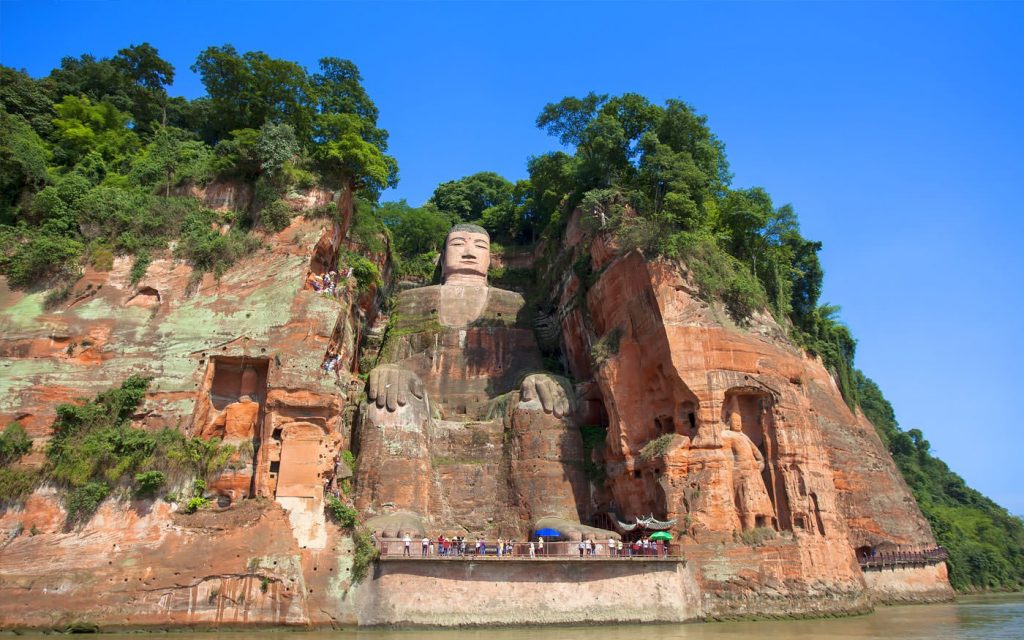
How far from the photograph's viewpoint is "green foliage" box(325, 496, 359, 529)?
2033cm

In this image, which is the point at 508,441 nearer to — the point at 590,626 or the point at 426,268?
the point at 590,626

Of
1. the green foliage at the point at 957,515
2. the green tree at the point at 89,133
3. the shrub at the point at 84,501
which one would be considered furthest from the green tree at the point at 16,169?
the green foliage at the point at 957,515

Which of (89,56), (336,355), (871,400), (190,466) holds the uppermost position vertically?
(89,56)

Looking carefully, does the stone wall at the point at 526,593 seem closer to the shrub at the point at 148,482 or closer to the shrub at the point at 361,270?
the shrub at the point at 148,482

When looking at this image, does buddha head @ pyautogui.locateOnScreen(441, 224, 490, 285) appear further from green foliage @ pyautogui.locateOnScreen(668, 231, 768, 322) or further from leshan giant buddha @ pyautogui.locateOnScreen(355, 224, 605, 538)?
green foliage @ pyautogui.locateOnScreen(668, 231, 768, 322)

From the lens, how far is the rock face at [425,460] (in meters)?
19.0

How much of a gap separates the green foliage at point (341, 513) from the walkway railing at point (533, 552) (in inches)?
41.6

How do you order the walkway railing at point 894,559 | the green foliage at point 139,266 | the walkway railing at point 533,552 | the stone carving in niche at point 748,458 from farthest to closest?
the walkway railing at point 894,559
the green foliage at point 139,266
the stone carving in niche at point 748,458
the walkway railing at point 533,552

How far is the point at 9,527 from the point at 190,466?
4.44 meters

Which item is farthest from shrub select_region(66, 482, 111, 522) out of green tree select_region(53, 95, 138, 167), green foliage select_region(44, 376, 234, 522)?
green tree select_region(53, 95, 138, 167)

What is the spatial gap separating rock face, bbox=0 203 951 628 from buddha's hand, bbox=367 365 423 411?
0.28 feet

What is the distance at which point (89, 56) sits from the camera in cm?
3631

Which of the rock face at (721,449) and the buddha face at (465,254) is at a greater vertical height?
the buddha face at (465,254)

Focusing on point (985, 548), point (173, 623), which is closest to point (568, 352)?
point (173, 623)
